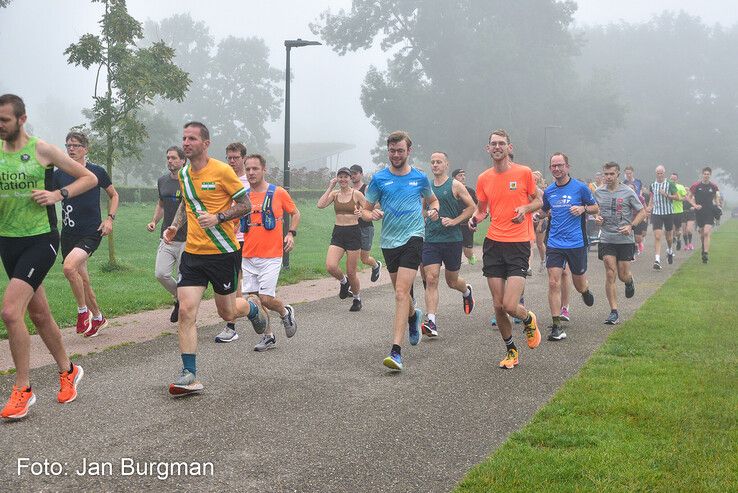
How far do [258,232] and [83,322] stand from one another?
2241mm

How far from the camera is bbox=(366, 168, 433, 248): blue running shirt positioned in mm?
7711

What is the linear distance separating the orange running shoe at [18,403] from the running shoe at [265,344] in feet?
9.27

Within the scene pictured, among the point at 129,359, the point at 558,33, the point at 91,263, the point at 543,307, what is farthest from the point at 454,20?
the point at 129,359

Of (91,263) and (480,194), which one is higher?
(480,194)

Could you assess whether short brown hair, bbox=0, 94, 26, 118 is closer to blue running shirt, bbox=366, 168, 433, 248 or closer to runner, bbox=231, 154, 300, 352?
runner, bbox=231, 154, 300, 352

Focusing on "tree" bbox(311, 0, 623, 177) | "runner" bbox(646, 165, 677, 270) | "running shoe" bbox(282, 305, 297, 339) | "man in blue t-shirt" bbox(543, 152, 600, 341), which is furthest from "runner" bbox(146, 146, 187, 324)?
"tree" bbox(311, 0, 623, 177)

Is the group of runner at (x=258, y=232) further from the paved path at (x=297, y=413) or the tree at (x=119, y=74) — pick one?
the tree at (x=119, y=74)

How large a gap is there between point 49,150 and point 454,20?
2036 inches

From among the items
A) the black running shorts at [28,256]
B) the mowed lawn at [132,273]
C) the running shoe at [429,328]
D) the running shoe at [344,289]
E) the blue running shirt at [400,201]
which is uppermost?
the blue running shirt at [400,201]

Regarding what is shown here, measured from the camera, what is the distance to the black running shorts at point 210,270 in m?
6.54

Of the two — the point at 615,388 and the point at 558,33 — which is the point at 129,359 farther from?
the point at 558,33

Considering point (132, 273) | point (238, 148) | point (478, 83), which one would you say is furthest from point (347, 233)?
point (478, 83)

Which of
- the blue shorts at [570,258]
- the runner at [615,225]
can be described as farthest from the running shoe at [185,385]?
the runner at [615,225]

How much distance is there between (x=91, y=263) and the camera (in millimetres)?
19078
